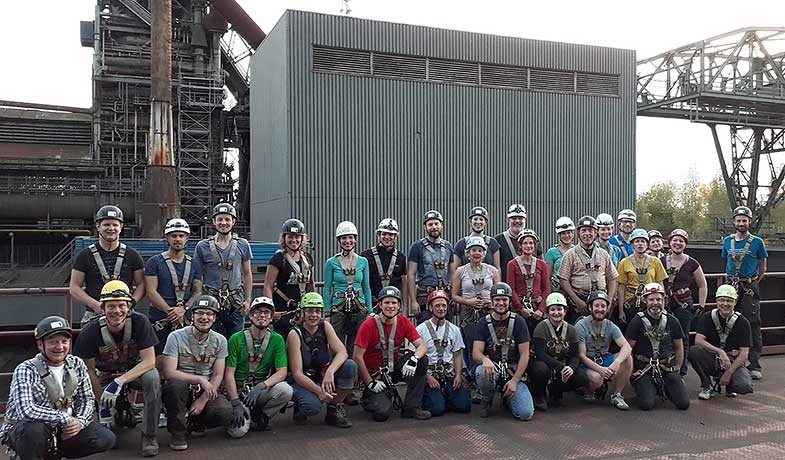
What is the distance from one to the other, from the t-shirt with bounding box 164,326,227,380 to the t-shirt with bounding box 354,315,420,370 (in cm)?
151

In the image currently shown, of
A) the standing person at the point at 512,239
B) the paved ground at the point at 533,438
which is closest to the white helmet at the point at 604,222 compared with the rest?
the standing person at the point at 512,239

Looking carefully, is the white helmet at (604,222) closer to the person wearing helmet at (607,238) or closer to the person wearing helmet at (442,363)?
the person wearing helmet at (607,238)

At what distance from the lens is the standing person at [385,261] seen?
23.7 ft

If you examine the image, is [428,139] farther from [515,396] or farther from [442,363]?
[515,396]

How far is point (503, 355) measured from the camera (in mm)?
6656

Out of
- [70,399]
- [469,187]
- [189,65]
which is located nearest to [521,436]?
[70,399]

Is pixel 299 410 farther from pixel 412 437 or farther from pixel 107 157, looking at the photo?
pixel 107 157

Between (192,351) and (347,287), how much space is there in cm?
183

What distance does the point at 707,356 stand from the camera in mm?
7215

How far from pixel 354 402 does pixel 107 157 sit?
26364mm

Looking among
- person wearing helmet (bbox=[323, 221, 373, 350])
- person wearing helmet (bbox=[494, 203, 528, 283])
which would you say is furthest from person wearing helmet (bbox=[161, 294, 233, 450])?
person wearing helmet (bbox=[494, 203, 528, 283])

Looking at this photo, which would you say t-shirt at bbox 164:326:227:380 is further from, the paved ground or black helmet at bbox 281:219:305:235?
black helmet at bbox 281:219:305:235

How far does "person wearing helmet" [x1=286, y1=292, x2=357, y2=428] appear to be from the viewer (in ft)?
19.9

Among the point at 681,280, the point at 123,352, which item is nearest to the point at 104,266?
the point at 123,352
